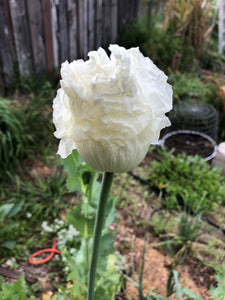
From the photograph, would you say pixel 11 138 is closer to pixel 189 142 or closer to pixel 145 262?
pixel 145 262

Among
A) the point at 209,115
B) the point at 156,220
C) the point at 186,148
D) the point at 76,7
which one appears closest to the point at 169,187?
the point at 156,220

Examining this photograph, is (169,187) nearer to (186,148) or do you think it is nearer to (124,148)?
(186,148)

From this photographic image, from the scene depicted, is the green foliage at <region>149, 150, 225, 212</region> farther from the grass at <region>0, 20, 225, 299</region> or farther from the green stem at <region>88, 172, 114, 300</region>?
the green stem at <region>88, 172, 114, 300</region>

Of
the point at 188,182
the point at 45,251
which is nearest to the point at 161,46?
the point at 188,182

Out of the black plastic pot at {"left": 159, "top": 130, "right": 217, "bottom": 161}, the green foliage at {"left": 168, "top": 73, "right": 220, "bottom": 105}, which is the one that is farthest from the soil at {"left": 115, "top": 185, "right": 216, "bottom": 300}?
the green foliage at {"left": 168, "top": 73, "right": 220, "bottom": 105}

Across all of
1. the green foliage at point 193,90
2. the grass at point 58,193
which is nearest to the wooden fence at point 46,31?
the grass at point 58,193

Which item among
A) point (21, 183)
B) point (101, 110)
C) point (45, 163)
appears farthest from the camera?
point (45, 163)
